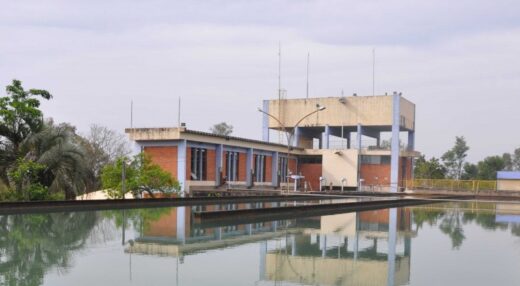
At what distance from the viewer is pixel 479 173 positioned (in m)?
77.5

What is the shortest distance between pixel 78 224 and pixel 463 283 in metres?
10.1

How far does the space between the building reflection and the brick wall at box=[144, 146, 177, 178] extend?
18843 mm

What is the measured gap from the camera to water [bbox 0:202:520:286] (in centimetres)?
784

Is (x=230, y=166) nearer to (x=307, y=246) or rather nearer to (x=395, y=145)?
(x=395, y=145)

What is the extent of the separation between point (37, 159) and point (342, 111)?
3329 centimetres

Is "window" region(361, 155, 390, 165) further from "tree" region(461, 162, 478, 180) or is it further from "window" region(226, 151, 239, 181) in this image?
"tree" region(461, 162, 478, 180)

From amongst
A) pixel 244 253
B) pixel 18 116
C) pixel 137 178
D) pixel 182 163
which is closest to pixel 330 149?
pixel 182 163

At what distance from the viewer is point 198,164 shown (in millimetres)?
37781

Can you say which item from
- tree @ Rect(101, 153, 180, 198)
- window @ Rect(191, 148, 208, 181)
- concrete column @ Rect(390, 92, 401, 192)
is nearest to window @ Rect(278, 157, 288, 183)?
concrete column @ Rect(390, 92, 401, 192)

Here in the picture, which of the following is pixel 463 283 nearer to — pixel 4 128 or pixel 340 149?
pixel 4 128

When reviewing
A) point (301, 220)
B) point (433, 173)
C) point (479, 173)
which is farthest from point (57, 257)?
point (479, 173)

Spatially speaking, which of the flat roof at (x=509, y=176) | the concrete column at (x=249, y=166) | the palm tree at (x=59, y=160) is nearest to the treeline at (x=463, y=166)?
the flat roof at (x=509, y=176)

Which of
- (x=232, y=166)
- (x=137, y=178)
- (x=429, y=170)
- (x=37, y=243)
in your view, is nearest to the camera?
(x=37, y=243)

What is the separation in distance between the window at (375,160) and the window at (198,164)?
61.1 feet
